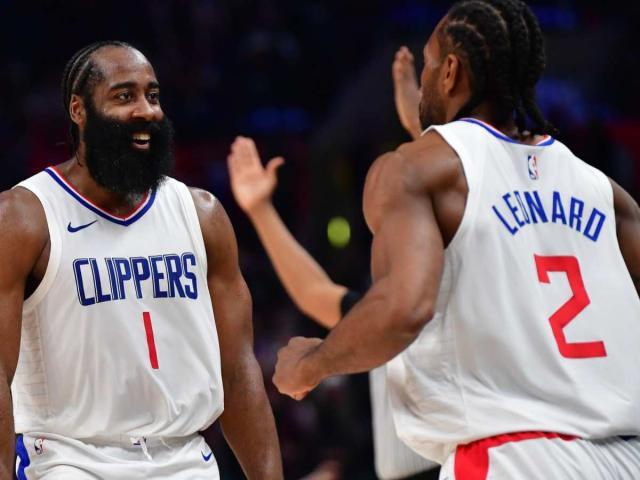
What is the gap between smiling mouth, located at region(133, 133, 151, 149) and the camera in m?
4.07

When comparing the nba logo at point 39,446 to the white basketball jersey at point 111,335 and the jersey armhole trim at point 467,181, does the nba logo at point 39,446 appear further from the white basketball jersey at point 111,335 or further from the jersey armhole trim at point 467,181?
the jersey armhole trim at point 467,181

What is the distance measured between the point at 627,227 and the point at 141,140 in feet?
5.65

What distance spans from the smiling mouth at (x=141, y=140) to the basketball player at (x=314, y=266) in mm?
756

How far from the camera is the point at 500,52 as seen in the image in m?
3.35

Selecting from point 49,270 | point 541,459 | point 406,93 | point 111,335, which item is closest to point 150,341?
point 111,335

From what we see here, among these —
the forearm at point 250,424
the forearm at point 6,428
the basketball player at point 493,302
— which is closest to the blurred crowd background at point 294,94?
the forearm at point 250,424

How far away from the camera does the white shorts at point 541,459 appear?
3094 mm

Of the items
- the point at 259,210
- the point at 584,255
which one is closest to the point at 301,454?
the point at 259,210

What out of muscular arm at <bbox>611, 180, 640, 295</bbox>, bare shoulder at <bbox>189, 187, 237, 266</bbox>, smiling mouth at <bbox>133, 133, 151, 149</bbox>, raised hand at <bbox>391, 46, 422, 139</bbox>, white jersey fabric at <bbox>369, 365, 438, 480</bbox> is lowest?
white jersey fabric at <bbox>369, 365, 438, 480</bbox>

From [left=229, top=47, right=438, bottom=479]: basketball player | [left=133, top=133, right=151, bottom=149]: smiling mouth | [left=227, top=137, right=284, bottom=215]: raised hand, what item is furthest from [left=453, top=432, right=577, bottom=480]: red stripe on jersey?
[left=227, top=137, right=284, bottom=215]: raised hand

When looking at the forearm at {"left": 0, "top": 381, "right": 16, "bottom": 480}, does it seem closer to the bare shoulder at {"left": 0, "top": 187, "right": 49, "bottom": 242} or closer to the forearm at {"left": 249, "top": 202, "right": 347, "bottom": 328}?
the bare shoulder at {"left": 0, "top": 187, "right": 49, "bottom": 242}

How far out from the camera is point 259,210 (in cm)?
511

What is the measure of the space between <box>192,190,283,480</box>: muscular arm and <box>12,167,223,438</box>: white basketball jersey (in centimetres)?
18

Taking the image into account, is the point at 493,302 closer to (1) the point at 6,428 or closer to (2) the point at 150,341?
(2) the point at 150,341
